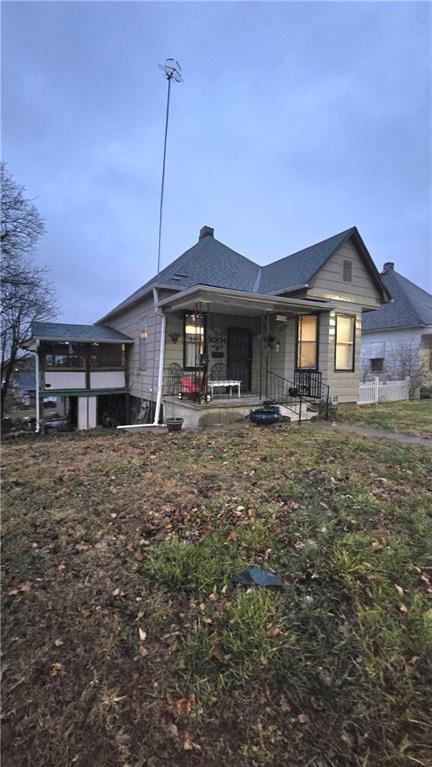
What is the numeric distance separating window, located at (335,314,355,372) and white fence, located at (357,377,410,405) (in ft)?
4.60

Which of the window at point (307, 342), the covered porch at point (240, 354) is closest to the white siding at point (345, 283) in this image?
the covered porch at point (240, 354)

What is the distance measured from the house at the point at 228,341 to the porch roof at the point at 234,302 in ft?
0.13

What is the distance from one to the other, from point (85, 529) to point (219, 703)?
1.85 m


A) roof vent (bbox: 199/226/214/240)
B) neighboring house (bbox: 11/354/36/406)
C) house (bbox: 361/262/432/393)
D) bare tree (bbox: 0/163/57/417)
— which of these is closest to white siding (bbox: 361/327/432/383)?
house (bbox: 361/262/432/393)

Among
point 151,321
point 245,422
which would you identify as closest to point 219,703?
point 245,422

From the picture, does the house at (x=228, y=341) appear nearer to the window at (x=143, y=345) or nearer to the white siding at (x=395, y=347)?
the window at (x=143, y=345)

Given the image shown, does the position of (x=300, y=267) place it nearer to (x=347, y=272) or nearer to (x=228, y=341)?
(x=347, y=272)

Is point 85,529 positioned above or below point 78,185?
below

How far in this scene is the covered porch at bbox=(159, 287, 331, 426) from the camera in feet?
28.6

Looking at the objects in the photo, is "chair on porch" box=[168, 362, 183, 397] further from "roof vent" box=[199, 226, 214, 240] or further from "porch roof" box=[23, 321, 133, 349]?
"roof vent" box=[199, 226, 214, 240]

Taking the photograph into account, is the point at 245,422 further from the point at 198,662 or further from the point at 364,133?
the point at 364,133

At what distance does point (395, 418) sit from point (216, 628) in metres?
8.76

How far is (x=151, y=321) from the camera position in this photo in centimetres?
1067

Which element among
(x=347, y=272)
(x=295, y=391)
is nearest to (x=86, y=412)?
(x=295, y=391)
